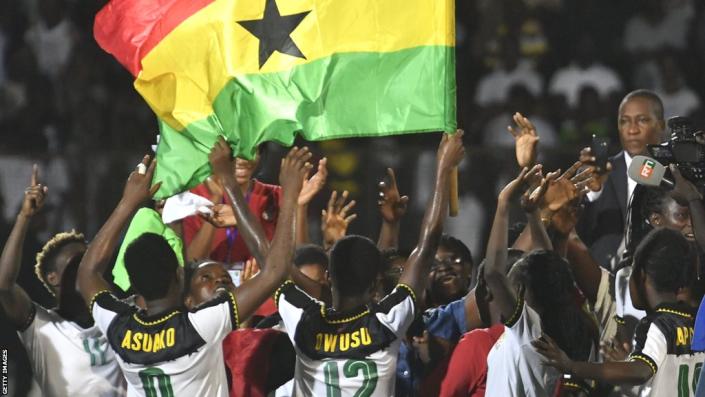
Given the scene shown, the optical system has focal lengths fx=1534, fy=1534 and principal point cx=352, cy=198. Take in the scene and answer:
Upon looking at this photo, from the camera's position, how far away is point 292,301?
22.3ft

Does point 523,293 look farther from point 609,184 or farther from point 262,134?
point 609,184

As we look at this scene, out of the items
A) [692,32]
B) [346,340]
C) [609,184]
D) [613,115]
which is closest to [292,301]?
[346,340]

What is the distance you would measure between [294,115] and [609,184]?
2611mm

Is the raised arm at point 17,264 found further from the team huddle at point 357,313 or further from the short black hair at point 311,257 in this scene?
the short black hair at point 311,257

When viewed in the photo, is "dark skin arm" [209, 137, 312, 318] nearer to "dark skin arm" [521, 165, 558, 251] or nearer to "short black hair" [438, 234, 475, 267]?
"dark skin arm" [521, 165, 558, 251]

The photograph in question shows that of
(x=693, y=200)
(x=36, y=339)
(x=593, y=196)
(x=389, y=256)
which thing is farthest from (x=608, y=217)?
(x=36, y=339)

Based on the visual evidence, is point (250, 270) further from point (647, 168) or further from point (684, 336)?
point (684, 336)

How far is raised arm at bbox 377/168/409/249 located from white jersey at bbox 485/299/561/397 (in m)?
1.17

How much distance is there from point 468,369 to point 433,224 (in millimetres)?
792

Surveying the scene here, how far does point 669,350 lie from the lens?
659 cm

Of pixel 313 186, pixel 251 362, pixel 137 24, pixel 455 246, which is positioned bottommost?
pixel 251 362

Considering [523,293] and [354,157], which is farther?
[354,157]

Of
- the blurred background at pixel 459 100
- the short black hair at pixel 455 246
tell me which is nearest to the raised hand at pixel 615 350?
the short black hair at pixel 455 246

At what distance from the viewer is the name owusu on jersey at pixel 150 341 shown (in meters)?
6.51
